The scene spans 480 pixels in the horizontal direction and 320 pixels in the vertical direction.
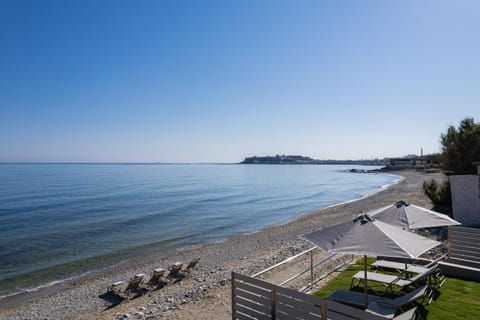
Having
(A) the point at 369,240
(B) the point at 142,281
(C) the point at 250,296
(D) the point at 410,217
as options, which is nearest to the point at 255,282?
(C) the point at 250,296

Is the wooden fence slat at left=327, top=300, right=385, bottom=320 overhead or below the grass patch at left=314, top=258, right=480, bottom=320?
overhead

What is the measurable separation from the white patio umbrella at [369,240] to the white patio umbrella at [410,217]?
1.56 meters

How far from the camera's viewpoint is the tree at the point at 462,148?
17875 millimetres

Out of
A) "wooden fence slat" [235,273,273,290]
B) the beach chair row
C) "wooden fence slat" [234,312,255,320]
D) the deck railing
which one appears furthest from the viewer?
the beach chair row

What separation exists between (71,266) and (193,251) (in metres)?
6.24

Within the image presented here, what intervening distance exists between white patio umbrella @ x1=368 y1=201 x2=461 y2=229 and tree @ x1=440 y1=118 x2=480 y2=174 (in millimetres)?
12166

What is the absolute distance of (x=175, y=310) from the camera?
8.48m

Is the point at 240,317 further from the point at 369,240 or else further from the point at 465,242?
the point at 465,242

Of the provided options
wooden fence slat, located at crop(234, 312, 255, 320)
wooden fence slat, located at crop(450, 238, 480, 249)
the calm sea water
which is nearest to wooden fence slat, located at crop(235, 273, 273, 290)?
wooden fence slat, located at crop(234, 312, 255, 320)

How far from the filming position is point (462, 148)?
18312mm

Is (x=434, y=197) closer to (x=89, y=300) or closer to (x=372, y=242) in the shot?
(x=372, y=242)

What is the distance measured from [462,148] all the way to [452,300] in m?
14.8

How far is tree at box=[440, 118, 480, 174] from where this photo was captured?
17875 mm

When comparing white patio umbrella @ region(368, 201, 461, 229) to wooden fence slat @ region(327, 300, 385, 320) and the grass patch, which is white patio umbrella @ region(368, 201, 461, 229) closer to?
the grass patch
